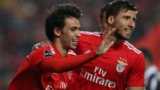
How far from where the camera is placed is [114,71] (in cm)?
863

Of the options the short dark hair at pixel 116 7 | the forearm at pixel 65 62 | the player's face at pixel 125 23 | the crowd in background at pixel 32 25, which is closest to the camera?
the forearm at pixel 65 62

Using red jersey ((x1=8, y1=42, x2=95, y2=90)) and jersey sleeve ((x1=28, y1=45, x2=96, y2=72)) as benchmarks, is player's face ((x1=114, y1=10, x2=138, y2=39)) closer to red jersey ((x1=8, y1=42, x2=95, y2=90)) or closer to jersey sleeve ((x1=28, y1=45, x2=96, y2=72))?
red jersey ((x1=8, y1=42, x2=95, y2=90))

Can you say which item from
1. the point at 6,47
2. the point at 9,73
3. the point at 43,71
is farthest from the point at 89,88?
the point at 6,47

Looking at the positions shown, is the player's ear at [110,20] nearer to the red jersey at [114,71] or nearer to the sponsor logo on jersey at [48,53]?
the red jersey at [114,71]

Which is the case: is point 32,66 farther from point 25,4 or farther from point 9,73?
point 25,4

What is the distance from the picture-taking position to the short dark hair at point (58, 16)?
26.6 ft

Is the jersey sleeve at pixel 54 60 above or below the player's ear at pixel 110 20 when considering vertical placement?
below

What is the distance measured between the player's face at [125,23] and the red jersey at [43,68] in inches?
21.4

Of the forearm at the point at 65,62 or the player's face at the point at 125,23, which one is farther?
the player's face at the point at 125,23

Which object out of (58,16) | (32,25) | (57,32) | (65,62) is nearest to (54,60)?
(65,62)

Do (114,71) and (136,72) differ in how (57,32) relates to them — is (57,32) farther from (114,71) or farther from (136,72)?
(136,72)

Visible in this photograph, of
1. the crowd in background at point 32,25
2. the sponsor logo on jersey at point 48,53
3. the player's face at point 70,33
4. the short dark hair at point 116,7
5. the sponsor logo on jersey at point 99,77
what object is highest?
the short dark hair at point 116,7

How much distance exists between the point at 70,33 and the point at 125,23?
639 millimetres

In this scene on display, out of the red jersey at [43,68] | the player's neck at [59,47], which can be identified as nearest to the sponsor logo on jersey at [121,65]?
the red jersey at [43,68]
